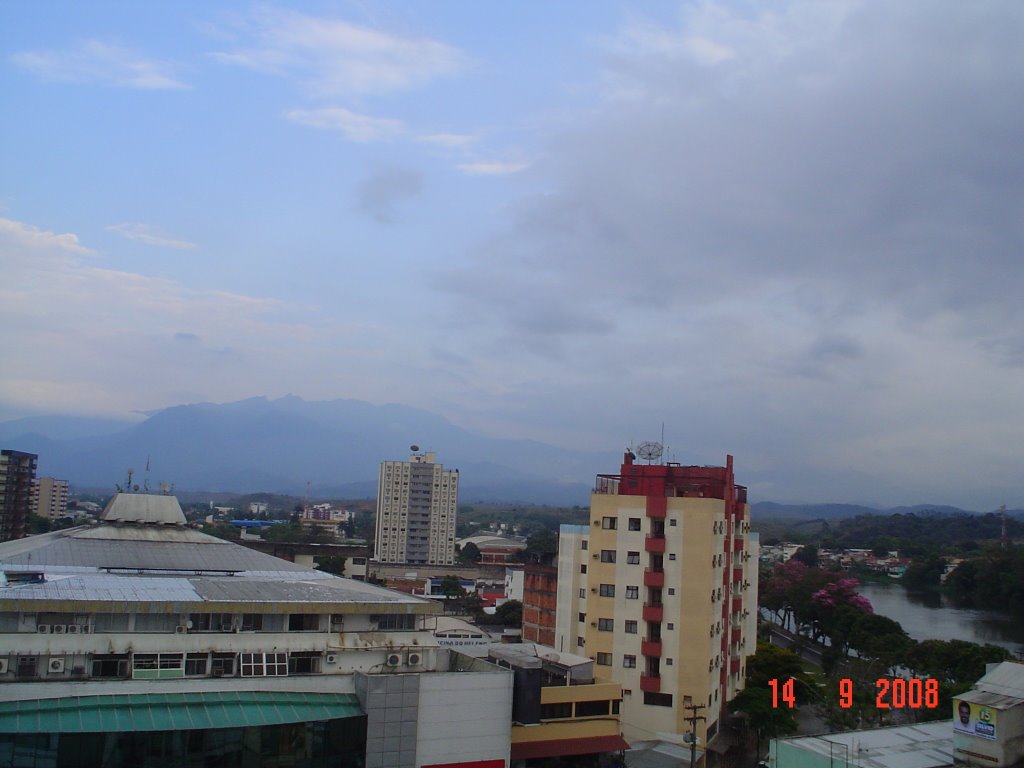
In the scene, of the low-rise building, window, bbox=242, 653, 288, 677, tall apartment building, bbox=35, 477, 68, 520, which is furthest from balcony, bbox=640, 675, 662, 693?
tall apartment building, bbox=35, 477, 68, 520

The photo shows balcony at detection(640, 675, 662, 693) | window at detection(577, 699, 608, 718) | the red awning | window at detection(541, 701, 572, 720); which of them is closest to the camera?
the red awning

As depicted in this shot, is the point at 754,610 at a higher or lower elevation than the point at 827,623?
higher

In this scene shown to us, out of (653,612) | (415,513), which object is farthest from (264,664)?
(415,513)

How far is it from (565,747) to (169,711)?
9.13m

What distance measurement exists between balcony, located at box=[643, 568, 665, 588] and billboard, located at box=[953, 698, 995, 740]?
951 centimetres

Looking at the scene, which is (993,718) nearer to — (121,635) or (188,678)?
(188,678)

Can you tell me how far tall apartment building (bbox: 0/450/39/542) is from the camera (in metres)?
67.4

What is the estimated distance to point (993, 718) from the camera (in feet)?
49.0

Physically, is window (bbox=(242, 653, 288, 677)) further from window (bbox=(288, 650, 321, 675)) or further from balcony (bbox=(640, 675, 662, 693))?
balcony (bbox=(640, 675, 662, 693))

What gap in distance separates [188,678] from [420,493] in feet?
243

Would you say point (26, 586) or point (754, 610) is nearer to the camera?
point (26, 586)

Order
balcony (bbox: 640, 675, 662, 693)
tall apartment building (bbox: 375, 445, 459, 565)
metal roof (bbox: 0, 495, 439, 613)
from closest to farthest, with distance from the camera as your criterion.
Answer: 1. metal roof (bbox: 0, 495, 439, 613)
2. balcony (bbox: 640, 675, 662, 693)
3. tall apartment building (bbox: 375, 445, 459, 565)

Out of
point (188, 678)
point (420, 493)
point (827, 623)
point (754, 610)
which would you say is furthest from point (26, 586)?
point (420, 493)
